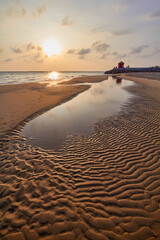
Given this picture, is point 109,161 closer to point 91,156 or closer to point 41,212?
point 91,156

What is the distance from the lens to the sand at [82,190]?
9.84ft

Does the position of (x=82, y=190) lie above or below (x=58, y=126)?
below

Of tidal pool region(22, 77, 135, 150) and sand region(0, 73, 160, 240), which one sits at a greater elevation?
tidal pool region(22, 77, 135, 150)

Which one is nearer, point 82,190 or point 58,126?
point 82,190

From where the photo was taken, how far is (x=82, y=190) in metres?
3.98

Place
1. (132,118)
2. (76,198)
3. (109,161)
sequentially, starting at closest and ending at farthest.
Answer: (76,198)
(109,161)
(132,118)

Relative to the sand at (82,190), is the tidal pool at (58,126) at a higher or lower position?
higher

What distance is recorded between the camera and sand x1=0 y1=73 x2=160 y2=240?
9.84ft

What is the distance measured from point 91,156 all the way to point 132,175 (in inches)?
75.8

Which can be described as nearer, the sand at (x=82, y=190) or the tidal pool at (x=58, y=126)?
the sand at (x=82, y=190)

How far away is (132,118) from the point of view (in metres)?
10.0

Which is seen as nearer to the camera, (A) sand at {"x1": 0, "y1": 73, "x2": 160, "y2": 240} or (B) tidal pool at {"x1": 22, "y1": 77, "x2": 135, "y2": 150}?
(A) sand at {"x1": 0, "y1": 73, "x2": 160, "y2": 240}

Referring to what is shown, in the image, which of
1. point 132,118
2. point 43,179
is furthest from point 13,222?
point 132,118

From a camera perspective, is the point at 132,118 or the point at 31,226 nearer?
the point at 31,226
